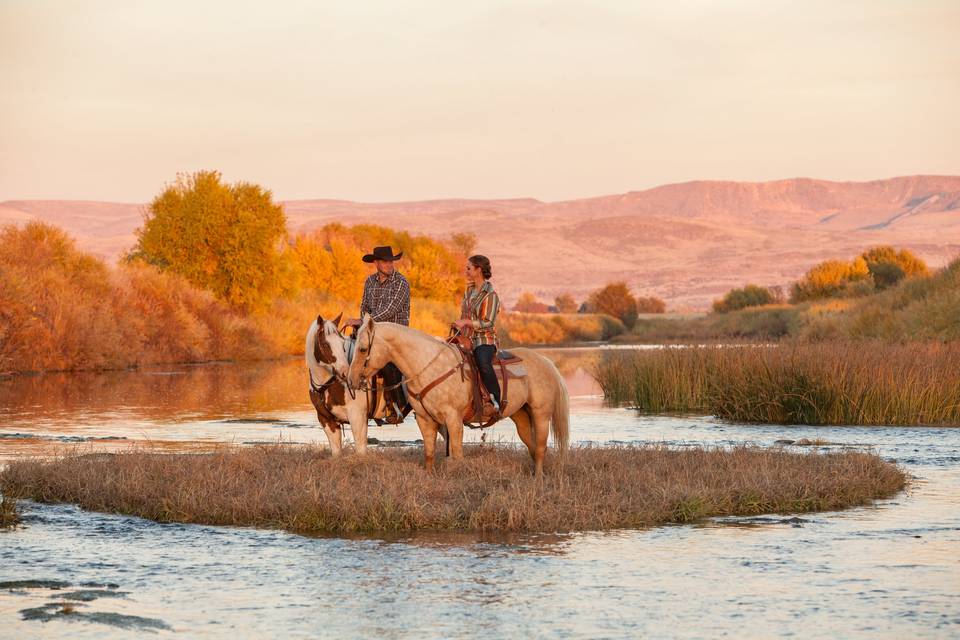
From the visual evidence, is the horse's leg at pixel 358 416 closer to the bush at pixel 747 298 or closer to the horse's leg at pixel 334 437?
the horse's leg at pixel 334 437

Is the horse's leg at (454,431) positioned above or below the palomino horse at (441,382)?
below

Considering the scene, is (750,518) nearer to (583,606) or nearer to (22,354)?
(583,606)

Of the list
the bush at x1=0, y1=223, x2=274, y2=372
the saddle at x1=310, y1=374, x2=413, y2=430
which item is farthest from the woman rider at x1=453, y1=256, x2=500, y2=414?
the bush at x1=0, y1=223, x2=274, y2=372

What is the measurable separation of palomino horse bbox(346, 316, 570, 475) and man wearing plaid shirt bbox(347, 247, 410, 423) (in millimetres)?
500

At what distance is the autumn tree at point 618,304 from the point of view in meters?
69.9

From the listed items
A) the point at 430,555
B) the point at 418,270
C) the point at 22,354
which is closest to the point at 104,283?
the point at 22,354

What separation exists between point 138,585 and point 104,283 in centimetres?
3311

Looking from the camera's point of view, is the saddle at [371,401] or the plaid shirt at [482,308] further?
the saddle at [371,401]

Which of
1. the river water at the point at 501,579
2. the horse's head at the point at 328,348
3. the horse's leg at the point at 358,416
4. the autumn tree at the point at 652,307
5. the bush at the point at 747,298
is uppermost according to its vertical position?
the autumn tree at the point at 652,307

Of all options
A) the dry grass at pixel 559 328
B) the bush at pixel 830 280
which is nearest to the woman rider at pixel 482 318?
the bush at pixel 830 280

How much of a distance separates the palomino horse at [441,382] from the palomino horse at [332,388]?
0.26 metres

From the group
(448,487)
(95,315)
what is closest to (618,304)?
(95,315)

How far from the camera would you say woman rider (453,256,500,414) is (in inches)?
465

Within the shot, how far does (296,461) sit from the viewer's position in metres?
12.7
